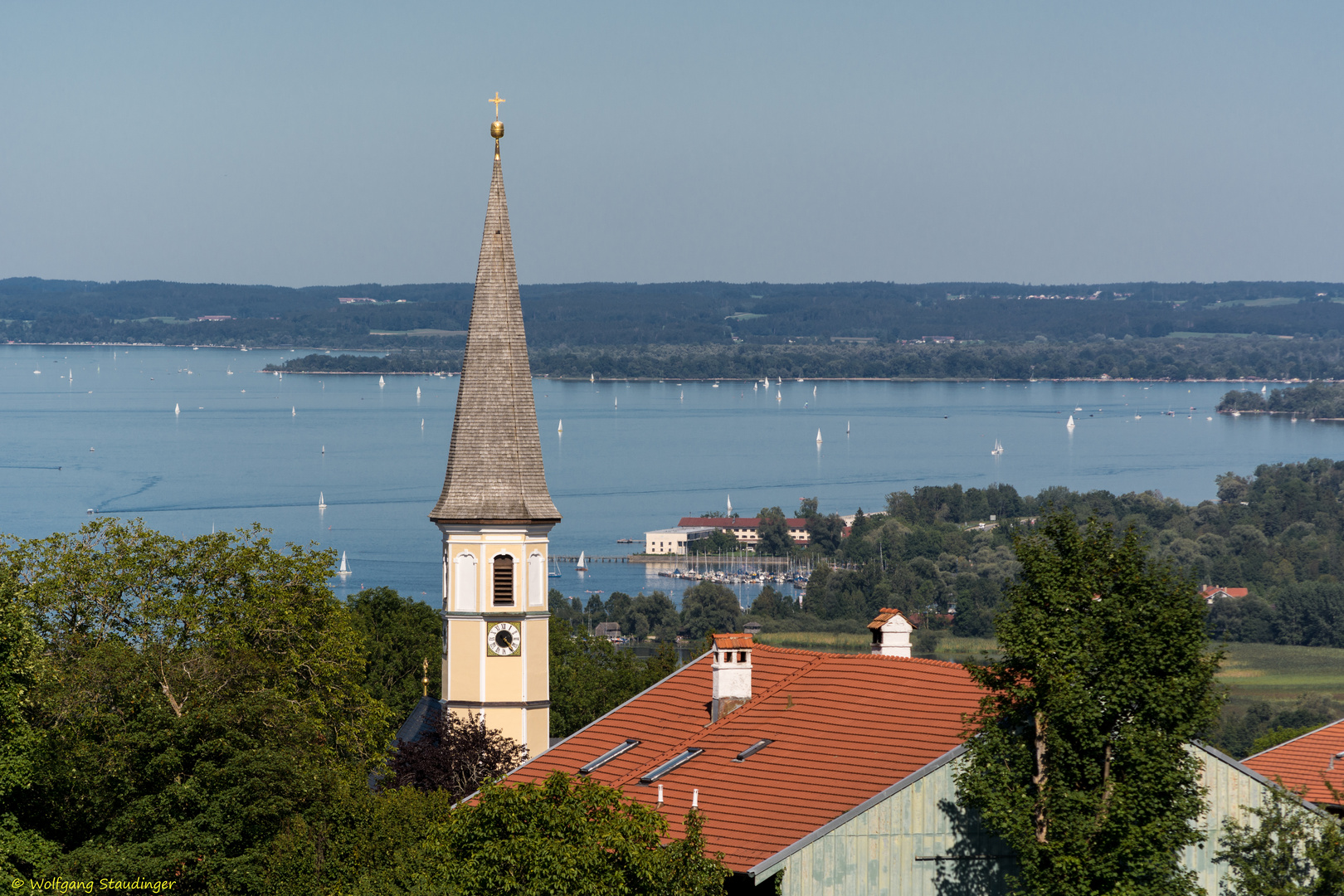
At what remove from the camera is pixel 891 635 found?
28266mm

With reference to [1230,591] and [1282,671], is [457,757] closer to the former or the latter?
[1282,671]

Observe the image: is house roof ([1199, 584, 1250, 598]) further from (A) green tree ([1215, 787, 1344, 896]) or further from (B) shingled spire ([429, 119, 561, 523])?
(A) green tree ([1215, 787, 1344, 896])

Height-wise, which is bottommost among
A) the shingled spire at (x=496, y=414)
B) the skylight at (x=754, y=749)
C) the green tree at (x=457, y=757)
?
the green tree at (x=457, y=757)

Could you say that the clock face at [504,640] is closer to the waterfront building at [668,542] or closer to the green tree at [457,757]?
the green tree at [457,757]

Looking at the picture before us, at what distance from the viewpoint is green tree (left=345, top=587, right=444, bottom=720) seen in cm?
5459

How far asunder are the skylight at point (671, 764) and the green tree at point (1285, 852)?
23.0 feet

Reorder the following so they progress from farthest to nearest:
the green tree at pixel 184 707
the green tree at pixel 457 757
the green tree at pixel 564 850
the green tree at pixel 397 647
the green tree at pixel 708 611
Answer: the green tree at pixel 708 611
the green tree at pixel 397 647
the green tree at pixel 457 757
the green tree at pixel 184 707
the green tree at pixel 564 850

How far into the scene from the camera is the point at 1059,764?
67.6 ft

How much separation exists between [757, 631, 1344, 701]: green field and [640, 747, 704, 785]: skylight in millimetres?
97187

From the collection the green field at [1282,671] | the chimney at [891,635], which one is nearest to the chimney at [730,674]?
the chimney at [891,635]

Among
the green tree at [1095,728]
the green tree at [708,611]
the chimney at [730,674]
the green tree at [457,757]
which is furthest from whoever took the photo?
the green tree at [708,611]

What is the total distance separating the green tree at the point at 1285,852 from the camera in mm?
20406

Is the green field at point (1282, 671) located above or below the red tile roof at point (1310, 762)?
below

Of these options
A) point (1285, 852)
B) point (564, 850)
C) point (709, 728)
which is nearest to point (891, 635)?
point (709, 728)
